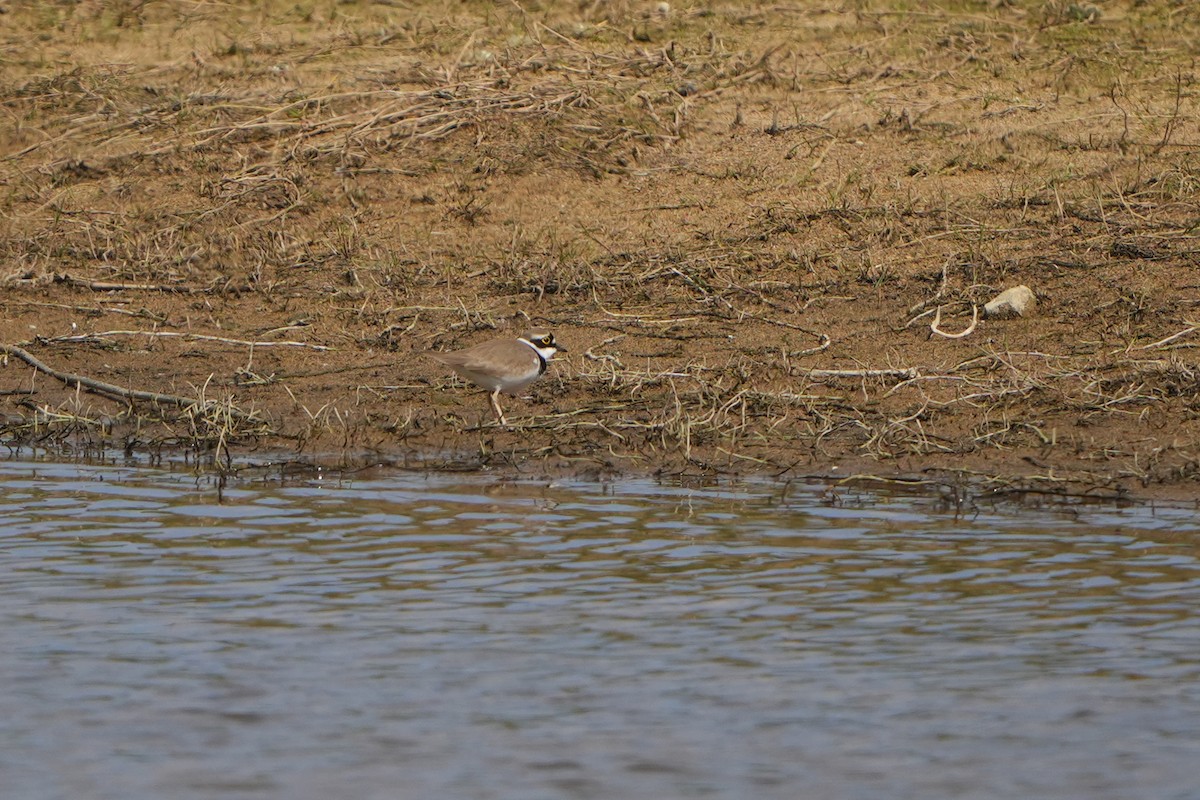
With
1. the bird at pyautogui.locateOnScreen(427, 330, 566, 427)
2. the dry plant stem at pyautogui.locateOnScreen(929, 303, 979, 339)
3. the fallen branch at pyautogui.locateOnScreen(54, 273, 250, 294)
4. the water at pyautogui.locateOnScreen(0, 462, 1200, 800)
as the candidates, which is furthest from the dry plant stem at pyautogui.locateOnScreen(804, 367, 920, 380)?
the fallen branch at pyautogui.locateOnScreen(54, 273, 250, 294)

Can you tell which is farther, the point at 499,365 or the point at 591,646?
the point at 499,365

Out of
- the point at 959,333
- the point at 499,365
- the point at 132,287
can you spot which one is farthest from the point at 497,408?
the point at 132,287

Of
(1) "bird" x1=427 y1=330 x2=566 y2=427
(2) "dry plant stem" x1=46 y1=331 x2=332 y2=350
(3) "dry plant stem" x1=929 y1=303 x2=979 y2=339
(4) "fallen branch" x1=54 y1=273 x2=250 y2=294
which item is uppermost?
(4) "fallen branch" x1=54 y1=273 x2=250 y2=294

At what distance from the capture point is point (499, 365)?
9.38 metres

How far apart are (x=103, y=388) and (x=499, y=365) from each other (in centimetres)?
243

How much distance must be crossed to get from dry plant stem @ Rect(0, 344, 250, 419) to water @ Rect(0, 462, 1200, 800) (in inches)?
49.1

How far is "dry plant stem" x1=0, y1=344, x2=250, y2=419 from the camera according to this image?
32.4 feet

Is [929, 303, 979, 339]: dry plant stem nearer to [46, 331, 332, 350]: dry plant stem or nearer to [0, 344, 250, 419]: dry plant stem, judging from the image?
[46, 331, 332, 350]: dry plant stem

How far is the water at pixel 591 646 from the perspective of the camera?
17.8 ft

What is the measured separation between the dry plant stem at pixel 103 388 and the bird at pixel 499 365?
1.17 metres

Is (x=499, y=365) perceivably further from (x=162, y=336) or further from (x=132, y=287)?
(x=132, y=287)

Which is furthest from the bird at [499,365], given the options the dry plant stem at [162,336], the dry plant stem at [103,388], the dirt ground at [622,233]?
the dry plant stem at [162,336]

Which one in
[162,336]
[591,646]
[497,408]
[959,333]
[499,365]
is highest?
[959,333]

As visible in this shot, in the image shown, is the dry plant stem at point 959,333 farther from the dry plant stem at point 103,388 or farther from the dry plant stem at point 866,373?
the dry plant stem at point 103,388
